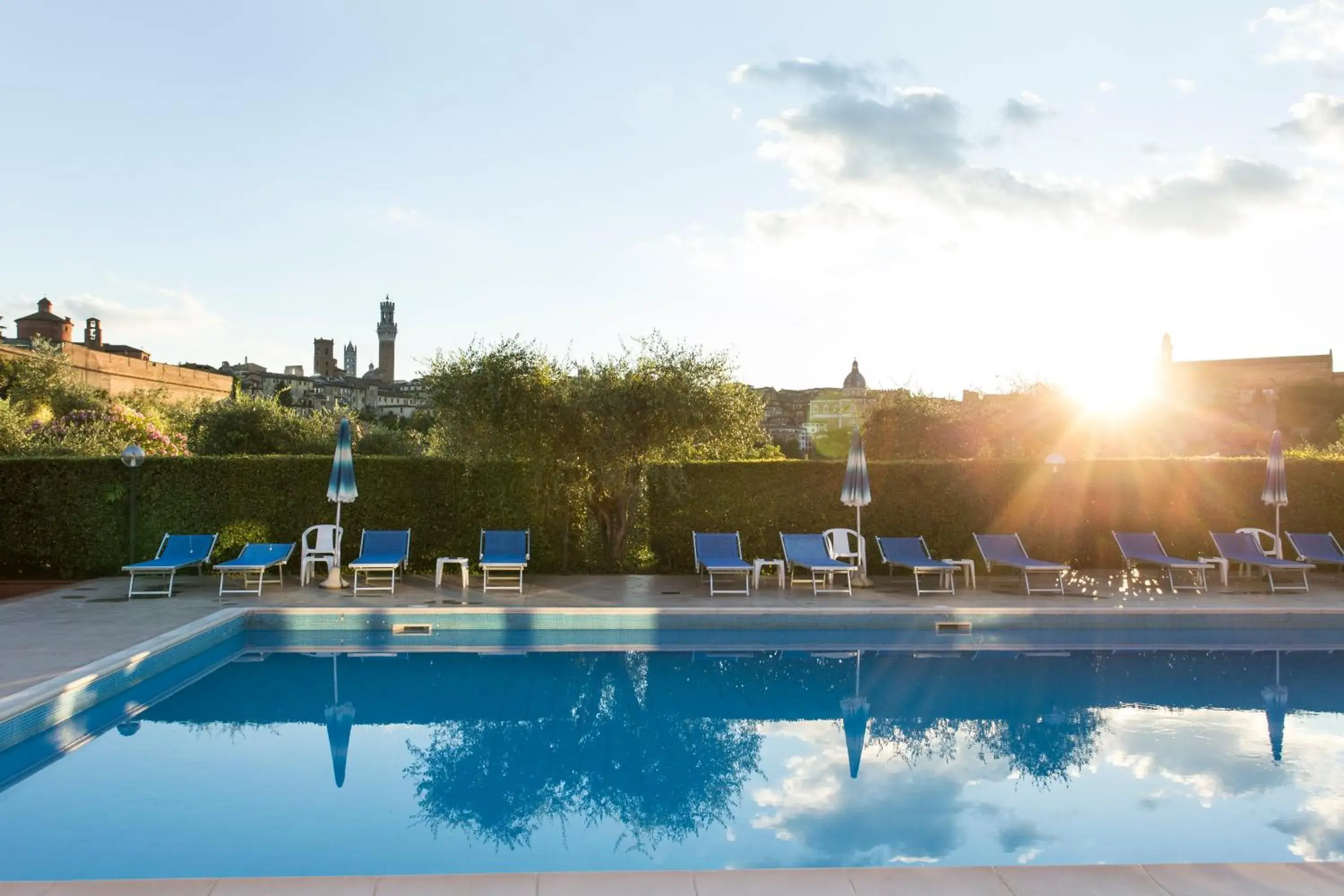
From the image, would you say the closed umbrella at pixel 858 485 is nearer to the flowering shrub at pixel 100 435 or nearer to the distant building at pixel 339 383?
the flowering shrub at pixel 100 435

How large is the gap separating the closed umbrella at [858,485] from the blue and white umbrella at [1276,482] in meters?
5.57

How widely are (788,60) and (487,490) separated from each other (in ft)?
23.9

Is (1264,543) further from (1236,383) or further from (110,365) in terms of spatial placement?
(1236,383)

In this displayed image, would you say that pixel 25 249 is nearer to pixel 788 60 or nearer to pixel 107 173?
pixel 107 173

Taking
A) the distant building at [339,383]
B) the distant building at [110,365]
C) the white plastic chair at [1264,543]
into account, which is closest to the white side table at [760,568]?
the white plastic chair at [1264,543]

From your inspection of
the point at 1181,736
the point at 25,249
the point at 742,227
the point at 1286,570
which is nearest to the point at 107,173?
the point at 25,249

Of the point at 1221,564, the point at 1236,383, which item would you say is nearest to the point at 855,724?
the point at 1221,564

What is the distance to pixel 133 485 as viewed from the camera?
39.4ft

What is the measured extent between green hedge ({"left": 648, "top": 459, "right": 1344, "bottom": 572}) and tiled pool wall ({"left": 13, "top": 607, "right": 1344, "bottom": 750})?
3.24 m

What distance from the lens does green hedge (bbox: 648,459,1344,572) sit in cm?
1299

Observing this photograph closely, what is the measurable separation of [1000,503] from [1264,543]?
162 inches

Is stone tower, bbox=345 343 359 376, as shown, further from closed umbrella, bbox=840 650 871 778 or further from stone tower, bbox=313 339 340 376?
closed umbrella, bbox=840 650 871 778

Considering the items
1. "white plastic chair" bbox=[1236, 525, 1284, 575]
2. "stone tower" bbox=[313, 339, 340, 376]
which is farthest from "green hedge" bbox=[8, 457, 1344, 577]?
"stone tower" bbox=[313, 339, 340, 376]

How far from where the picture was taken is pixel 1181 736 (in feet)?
21.2
